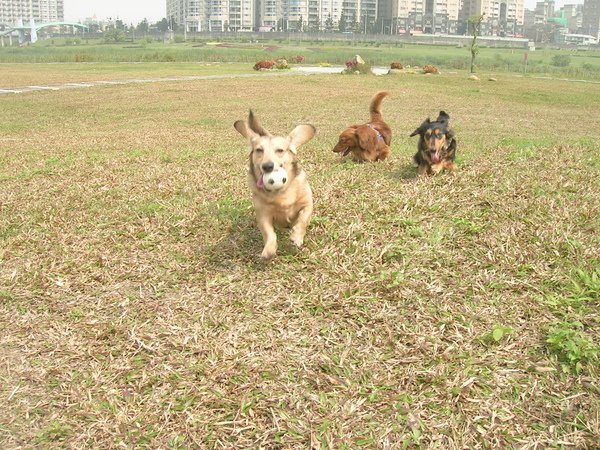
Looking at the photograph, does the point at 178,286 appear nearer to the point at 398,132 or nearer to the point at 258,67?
the point at 398,132

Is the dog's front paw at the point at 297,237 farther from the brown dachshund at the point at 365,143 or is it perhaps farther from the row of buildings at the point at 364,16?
the row of buildings at the point at 364,16

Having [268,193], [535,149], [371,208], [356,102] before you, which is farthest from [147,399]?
[356,102]

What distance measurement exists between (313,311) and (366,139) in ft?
14.2

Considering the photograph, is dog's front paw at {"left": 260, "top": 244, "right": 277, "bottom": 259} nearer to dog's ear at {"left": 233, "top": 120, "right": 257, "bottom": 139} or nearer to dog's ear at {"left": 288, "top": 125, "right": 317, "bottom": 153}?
dog's ear at {"left": 288, "top": 125, "right": 317, "bottom": 153}

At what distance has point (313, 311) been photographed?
328cm

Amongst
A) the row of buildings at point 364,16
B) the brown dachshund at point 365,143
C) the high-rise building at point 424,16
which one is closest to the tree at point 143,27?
the row of buildings at point 364,16

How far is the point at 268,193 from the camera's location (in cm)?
377

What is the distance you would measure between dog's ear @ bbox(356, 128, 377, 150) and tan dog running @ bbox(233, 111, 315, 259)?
10.5 feet

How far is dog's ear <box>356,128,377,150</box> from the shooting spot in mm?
7203

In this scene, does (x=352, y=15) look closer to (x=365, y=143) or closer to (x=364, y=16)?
(x=364, y=16)

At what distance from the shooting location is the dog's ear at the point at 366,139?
7.20 m

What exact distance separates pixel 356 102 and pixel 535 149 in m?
13.4

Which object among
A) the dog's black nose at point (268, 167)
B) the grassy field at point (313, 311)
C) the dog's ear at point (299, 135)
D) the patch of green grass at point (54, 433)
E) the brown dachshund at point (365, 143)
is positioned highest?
the dog's ear at point (299, 135)

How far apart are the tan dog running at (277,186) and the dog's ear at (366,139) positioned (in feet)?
10.5
